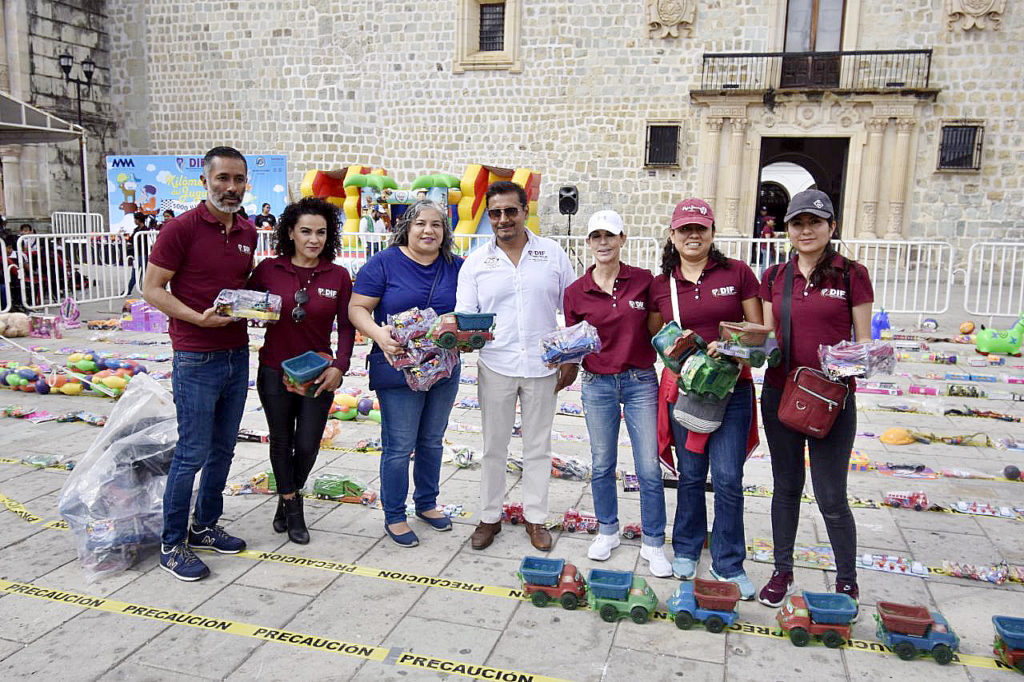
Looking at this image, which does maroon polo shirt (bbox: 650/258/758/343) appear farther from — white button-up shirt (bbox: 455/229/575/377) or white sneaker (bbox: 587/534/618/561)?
white sneaker (bbox: 587/534/618/561)

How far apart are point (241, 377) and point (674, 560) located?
2355mm

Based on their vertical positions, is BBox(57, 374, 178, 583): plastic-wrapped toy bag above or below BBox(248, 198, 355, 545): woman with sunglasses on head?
below

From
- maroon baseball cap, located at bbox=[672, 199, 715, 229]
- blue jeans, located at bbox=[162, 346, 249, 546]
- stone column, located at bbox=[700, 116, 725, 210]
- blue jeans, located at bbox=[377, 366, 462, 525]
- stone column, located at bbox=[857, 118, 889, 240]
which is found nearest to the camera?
maroon baseball cap, located at bbox=[672, 199, 715, 229]

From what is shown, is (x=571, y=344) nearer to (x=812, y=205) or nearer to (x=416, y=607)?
(x=812, y=205)

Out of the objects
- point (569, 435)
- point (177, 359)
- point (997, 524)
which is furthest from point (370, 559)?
point (997, 524)

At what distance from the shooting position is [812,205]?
124 inches

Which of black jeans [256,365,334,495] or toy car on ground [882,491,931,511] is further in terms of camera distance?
toy car on ground [882,491,931,511]

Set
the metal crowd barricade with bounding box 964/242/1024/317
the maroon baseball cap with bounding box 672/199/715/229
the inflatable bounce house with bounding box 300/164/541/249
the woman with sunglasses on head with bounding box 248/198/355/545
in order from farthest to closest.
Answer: the inflatable bounce house with bounding box 300/164/541/249, the metal crowd barricade with bounding box 964/242/1024/317, the woman with sunglasses on head with bounding box 248/198/355/545, the maroon baseball cap with bounding box 672/199/715/229

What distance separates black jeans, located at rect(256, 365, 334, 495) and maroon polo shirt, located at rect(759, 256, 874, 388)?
92.1 inches

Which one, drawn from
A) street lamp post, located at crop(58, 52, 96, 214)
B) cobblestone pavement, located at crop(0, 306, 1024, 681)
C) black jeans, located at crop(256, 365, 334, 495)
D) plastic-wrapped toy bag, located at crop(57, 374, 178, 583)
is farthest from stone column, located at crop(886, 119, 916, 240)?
street lamp post, located at crop(58, 52, 96, 214)

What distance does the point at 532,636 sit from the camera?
3156 mm

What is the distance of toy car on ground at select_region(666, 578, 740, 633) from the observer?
3.18 metres

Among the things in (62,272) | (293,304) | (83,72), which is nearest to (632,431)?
(293,304)

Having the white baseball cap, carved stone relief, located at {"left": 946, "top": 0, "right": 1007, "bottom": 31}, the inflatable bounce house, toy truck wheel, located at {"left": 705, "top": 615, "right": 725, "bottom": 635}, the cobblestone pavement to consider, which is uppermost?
carved stone relief, located at {"left": 946, "top": 0, "right": 1007, "bottom": 31}
